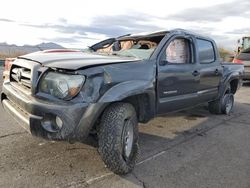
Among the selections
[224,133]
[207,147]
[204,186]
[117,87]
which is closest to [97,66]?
[117,87]

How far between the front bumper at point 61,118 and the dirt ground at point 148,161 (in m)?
0.49

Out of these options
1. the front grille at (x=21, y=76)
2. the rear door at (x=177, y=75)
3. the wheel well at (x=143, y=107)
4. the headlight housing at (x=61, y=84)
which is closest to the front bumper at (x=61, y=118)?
the headlight housing at (x=61, y=84)

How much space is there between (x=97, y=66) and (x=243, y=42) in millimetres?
18437

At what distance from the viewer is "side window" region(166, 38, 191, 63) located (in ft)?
17.1

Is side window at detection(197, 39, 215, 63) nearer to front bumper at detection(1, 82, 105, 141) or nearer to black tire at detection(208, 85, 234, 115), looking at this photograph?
black tire at detection(208, 85, 234, 115)

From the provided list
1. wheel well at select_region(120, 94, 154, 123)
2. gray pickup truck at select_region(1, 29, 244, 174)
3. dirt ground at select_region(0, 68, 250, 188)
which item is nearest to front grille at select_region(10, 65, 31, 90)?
gray pickup truck at select_region(1, 29, 244, 174)

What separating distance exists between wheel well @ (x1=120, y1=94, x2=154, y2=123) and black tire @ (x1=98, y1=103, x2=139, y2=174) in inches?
18.1

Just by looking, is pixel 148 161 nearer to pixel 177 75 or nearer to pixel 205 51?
pixel 177 75

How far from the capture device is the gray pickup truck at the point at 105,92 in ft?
12.0

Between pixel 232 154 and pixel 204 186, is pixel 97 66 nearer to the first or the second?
pixel 204 186

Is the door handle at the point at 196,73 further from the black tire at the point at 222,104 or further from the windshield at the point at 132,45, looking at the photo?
the black tire at the point at 222,104

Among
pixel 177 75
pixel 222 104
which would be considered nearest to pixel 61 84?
pixel 177 75

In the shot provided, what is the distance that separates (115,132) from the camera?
150 inches

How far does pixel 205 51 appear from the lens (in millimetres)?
6422
